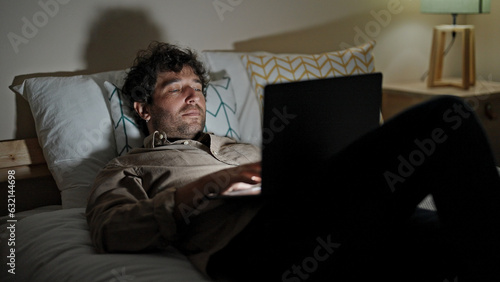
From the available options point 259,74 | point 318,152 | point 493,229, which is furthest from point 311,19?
point 493,229

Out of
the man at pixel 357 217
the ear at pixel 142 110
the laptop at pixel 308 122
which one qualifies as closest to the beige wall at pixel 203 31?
the ear at pixel 142 110

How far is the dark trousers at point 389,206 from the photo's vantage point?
1.15 metres

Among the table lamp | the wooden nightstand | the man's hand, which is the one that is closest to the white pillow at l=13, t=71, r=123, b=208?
the man's hand

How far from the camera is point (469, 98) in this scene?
265 centimetres

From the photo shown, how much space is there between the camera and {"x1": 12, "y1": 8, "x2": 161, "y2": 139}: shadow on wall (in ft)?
6.93

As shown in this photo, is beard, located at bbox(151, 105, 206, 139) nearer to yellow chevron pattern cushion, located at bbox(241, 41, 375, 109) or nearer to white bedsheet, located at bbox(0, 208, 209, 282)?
white bedsheet, located at bbox(0, 208, 209, 282)

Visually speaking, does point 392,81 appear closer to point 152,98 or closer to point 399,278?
point 152,98

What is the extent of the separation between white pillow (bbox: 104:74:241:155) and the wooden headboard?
0.35 meters

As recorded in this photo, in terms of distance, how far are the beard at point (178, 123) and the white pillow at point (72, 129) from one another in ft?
0.72

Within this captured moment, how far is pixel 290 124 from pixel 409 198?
305mm

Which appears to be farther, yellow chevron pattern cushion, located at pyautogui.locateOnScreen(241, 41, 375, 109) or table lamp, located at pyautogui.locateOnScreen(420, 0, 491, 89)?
table lamp, located at pyautogui.locateOnScreen(420, 0, 491, 89)

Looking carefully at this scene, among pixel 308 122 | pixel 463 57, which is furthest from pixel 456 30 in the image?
pixel 308 122

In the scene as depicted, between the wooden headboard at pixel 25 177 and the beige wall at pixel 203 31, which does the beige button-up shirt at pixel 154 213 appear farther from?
the beige wall at pixel 203 31

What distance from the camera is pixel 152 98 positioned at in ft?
6.10
